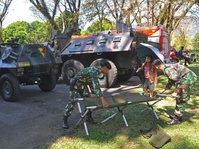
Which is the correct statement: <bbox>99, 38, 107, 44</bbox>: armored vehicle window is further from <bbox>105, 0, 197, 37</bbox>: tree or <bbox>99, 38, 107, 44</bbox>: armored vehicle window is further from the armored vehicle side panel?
<bbox>105, 0, 197, 37</bbox>: tree

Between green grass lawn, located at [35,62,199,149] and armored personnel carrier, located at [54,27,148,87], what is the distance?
3.32 m

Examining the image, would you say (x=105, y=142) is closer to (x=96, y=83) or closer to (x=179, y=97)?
(x=96, y=83)

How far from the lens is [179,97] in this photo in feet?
16.5

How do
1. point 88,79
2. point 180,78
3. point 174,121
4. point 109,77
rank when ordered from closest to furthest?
point 88,79 → point 180,78 → point 174,121 → point 109,77

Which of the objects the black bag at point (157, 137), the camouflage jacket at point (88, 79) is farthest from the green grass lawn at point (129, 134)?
the camouflage jacket at point (88, 79)

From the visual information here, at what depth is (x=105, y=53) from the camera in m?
9.50

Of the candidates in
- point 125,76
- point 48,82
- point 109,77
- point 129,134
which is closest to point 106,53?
point 109,77

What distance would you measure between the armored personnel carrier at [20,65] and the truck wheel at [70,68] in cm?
162

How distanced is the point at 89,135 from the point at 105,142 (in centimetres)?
41

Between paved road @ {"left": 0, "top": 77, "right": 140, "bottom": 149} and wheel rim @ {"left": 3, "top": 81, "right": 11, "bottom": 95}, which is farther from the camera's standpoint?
wheel rim @ {"left": 3, "top": 81, "right": 11, "bottom": 95}

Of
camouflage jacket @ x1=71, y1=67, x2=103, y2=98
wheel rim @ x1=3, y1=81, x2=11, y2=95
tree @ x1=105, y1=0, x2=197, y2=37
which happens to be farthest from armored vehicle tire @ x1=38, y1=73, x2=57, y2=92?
tree @ x1=105, y1=0, x2=197, y2=37

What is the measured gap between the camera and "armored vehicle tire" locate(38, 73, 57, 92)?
882cm

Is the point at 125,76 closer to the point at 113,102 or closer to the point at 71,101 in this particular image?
the point at 113,102

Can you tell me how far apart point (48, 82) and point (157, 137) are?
5422 millimetres
